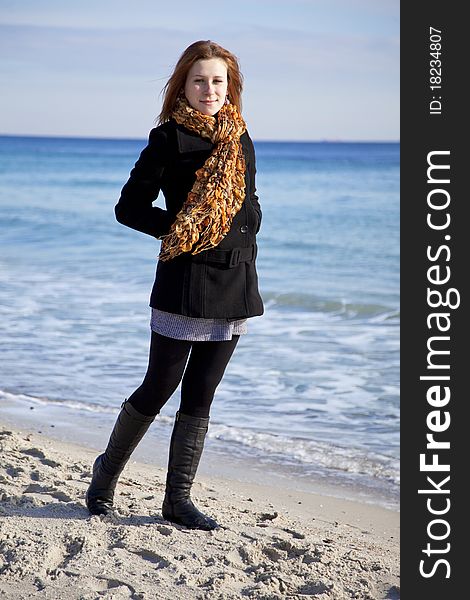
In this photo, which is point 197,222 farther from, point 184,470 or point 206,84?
point 184,470

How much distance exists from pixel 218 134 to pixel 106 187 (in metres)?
31.3

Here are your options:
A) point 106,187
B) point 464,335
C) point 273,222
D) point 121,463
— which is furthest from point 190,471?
point 106,187

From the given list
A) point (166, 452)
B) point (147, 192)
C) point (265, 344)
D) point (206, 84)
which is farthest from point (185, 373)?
point (265, 344)

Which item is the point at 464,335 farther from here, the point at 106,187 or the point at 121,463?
the point at 106,187

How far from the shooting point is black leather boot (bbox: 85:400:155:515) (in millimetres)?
3621

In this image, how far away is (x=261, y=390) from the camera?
6531mm

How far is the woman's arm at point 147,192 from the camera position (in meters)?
3.36

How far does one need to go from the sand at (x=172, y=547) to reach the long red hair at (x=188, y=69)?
1.56 metres

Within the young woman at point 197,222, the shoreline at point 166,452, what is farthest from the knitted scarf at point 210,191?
the shoreline at point 166,452

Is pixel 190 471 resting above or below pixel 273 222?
below

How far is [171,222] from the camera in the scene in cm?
341

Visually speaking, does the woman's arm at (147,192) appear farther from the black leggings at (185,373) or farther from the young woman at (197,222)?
the black leggings at (185,373)

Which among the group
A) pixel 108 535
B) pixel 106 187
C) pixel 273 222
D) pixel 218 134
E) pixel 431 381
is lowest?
pixel 108 535

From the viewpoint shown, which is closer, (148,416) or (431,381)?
(148,416)
